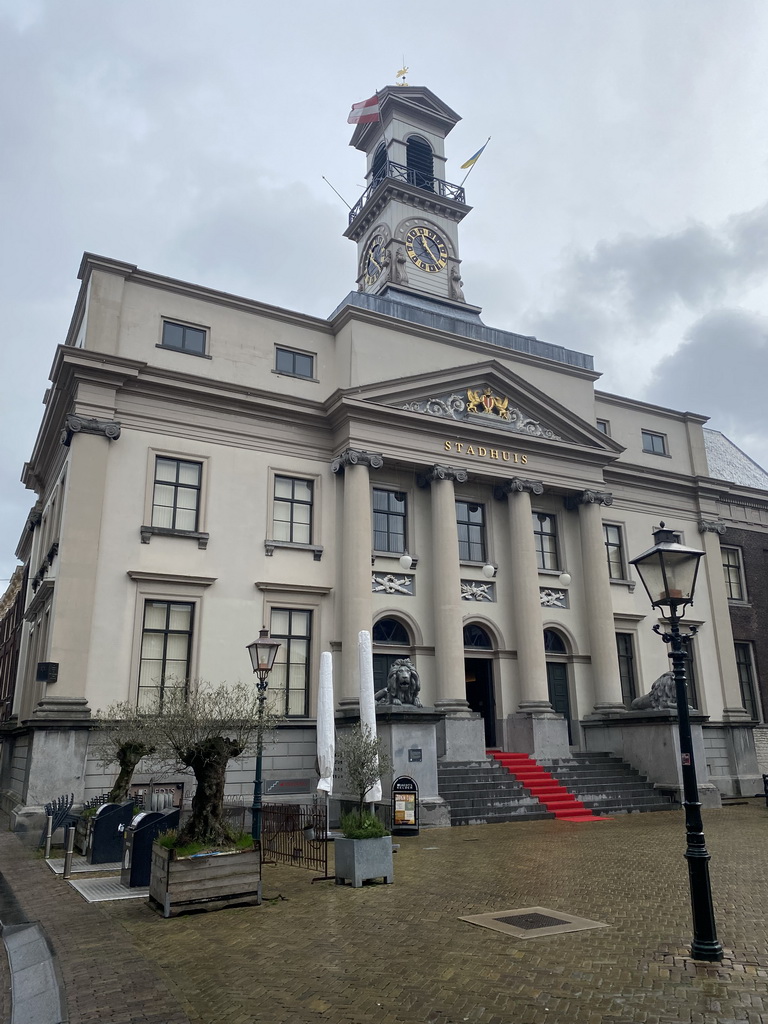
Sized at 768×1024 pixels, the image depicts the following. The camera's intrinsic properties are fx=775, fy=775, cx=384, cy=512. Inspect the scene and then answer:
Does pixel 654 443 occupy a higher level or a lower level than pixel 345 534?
higher

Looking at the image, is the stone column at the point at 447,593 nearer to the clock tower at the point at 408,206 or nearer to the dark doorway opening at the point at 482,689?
the dark doorway opening at the point at 482,689

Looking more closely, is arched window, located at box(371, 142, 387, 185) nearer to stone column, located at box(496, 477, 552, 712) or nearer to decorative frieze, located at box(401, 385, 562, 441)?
decorative frieze, located at box(401, 385, 562, 441)

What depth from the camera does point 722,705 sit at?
31688mm

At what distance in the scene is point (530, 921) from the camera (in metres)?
9.41

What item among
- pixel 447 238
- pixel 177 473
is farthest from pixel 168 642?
pixel 447 238

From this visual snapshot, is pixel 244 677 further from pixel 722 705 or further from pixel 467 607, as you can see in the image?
pixel 722 705

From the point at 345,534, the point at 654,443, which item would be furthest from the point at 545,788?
the point at 654,443

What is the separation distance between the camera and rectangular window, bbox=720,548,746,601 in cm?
3491

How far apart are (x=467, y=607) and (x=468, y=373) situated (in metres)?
8.52

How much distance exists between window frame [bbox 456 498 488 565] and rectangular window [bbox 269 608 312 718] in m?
6.72

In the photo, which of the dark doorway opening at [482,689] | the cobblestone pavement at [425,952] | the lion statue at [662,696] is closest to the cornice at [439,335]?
the dark doorway opening at [482,689]

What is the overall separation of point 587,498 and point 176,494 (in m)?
15.7

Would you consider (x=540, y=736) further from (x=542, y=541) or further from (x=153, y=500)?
(x=153, y=500)

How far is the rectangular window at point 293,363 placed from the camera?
1053 inches
